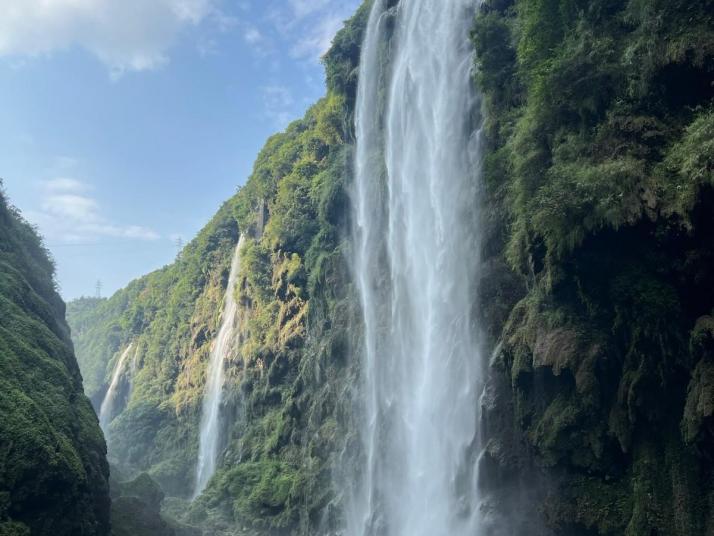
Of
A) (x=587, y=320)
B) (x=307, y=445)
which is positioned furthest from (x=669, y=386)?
(x=307, y=445)

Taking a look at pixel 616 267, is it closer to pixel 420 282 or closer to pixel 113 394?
pixel 420 282

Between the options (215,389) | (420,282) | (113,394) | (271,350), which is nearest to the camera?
(420,282)

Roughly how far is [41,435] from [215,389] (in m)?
30.3

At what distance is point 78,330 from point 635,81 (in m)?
101

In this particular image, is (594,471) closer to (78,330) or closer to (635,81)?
(635,81)

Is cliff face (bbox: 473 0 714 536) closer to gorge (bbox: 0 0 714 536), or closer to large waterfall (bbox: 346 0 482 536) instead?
gorge (bbox: 0 0 714 536)

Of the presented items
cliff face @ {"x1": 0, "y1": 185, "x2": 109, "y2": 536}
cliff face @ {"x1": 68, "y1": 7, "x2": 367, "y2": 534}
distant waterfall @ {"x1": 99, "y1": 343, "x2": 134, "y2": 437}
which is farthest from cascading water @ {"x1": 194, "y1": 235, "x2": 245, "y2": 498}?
distant waterfall @ {"x1": 99, "y1": 343, "x2": 134, "y2": 437}

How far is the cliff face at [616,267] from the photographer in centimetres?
1252

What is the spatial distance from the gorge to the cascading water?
3.64 ft

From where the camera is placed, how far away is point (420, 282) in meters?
24.5

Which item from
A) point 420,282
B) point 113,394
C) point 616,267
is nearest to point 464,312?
point 420,282

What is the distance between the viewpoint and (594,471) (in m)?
15.3

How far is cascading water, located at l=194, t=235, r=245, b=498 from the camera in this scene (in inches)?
1668

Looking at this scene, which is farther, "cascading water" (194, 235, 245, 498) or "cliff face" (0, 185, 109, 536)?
"cascading water" (194, 235, 245, 498)
